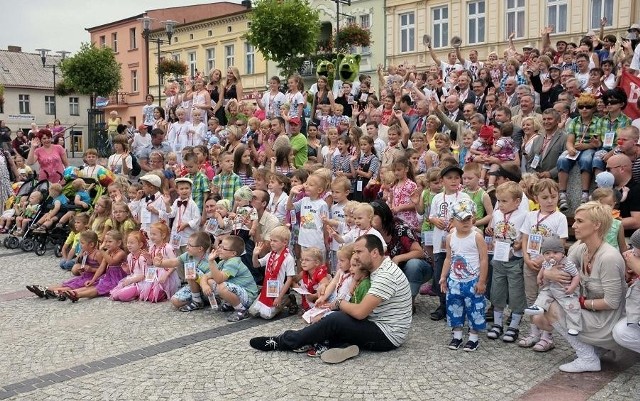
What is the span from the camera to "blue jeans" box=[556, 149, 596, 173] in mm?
9250

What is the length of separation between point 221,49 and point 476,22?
2092 cm

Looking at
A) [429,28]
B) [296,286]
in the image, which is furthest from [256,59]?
[296,286]

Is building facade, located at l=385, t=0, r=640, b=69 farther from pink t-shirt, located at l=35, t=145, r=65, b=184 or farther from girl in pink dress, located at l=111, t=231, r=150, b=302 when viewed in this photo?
girl in pink dress, located at l=111, t=231, r=150, b=302

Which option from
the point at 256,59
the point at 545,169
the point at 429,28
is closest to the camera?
the point at 545,169

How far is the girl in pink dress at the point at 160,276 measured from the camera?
344 inches

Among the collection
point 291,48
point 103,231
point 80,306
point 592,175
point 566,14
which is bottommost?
point 80,306

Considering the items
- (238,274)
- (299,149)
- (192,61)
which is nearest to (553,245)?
(238,274)

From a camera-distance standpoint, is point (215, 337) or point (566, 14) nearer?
point (215, 337)

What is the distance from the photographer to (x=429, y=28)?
1341 inches

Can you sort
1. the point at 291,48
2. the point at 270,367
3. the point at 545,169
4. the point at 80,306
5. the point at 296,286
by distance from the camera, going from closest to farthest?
the point at 270,367 < the point at 296,286 < the point at 80,306 < the point at 545,169 < the point at 291,48

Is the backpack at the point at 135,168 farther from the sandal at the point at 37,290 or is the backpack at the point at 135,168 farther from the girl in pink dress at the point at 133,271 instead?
the sandal at the point at 37,290

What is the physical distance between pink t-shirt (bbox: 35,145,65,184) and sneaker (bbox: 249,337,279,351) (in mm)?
9132

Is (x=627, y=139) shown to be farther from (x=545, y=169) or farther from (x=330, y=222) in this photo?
(x=330, y=222)

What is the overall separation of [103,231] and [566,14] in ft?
80.1
